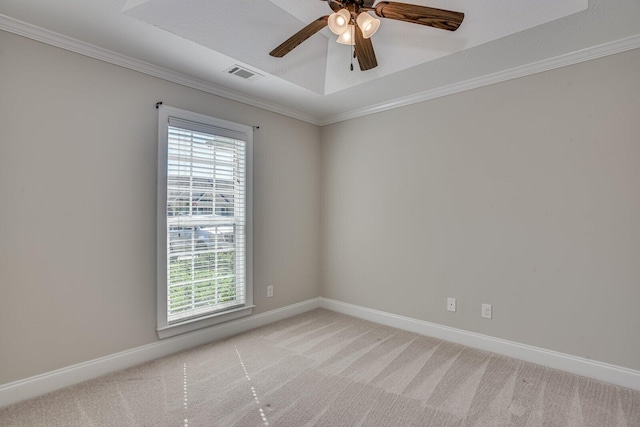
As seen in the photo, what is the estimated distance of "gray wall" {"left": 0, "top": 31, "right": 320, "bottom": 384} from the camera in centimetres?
199

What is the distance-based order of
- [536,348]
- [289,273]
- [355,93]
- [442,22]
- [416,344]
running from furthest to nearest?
1. [289,273]
2. [355,93]
3. [416,344]
4. [536,348]
5. [442,22]

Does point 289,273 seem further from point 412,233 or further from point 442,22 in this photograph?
point 442,22

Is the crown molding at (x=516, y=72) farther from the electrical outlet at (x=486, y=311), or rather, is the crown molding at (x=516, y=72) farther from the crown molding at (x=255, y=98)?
the electrical outlet at (x=486, y=311)

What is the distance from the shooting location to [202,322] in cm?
284

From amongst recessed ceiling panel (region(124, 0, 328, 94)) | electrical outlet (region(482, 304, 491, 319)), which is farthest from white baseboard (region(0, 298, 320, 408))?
recessed ceiling panel (region(124, 0, 328, 94))

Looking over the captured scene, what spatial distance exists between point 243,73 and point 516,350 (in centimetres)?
326

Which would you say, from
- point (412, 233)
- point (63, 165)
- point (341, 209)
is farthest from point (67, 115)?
point (412, 233)

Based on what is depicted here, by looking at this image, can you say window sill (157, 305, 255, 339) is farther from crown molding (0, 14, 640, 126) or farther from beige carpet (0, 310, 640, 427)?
crown molding (0, 14, 640, 126)

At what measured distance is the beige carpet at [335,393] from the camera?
1.84 m

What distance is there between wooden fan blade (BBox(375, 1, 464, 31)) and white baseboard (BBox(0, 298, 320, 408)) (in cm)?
285

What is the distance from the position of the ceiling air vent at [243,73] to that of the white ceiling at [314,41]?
0.06m

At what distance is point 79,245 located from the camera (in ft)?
7.33

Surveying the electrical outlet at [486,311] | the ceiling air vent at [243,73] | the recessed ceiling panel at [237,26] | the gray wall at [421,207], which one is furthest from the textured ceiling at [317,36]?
the electrical outlet at [486,311]

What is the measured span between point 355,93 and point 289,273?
6.89 feet
